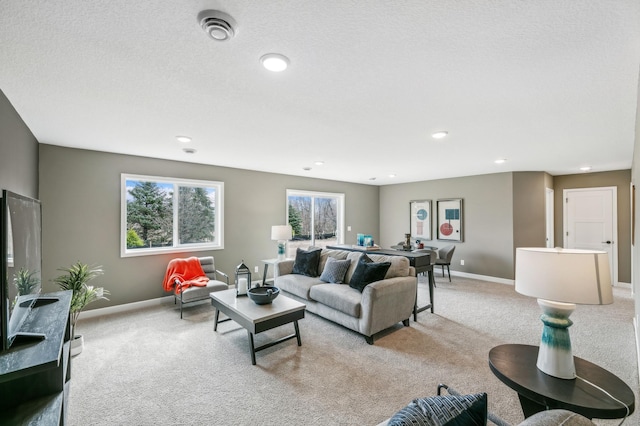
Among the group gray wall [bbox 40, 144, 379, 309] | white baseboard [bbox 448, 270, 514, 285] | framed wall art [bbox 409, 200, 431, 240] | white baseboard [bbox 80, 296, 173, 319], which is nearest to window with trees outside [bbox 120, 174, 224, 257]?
gray wall [bbox 40, 144, 379, 309]

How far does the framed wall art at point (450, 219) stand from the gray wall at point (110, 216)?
14.4ft

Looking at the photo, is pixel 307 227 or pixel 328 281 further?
pixel 307 227

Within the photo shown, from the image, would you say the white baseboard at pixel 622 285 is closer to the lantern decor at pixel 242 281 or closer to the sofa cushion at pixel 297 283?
the sofa cushion at pixel 297 283

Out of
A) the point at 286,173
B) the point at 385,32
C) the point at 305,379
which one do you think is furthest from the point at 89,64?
the point at 286,173

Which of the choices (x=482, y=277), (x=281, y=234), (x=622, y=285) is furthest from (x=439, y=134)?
(x=622, y=285)

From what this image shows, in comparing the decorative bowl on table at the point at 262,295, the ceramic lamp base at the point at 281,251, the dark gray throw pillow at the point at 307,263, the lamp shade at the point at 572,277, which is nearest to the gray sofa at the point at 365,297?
the dark gray throw pillow at the point at 307,263

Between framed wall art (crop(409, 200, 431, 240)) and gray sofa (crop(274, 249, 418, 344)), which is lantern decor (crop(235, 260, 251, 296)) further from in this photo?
framed wall art (crop(409, 200, 431, 240))

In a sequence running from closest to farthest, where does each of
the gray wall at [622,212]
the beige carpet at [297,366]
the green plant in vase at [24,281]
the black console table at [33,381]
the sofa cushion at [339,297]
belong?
the black console table at [33,381], the green plant in vase at [24,281], the beige carpet at [297,366], the sofa cushion at [339,297], the gray wall at [622,212]

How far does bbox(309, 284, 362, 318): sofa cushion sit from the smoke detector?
2777 millimetres

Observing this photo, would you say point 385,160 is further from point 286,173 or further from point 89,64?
point 89,64

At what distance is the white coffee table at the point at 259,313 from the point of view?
2.71 metres

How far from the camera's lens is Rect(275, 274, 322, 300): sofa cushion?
392 cm

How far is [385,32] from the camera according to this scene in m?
1.42

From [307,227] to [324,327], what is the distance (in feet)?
11.3
